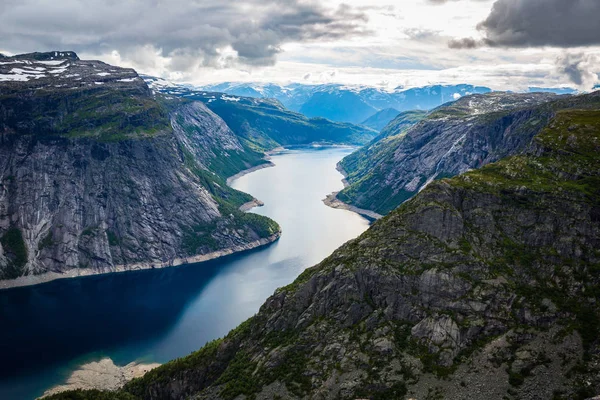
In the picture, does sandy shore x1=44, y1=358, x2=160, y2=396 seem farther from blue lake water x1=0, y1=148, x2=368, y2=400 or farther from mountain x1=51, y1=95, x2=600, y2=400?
mountain x1=51, y1=95, x2=600, y2=400

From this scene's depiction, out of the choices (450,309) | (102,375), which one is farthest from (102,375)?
(450,309)

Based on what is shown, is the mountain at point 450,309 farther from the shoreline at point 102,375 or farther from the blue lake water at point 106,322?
the blue lake water at point 106,322

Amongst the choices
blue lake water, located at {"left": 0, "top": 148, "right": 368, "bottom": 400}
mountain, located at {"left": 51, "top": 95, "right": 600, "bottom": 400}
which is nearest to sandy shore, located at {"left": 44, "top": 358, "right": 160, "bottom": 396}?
blue lake water, located at {"left": 0, "top": 148, "right": 368, "bottom": 400}

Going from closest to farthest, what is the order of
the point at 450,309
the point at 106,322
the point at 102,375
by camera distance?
the point at 450,309, the point at 102,375, the point at 106,322

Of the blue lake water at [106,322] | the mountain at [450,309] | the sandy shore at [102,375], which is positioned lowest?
the blue lake water at [106,322]

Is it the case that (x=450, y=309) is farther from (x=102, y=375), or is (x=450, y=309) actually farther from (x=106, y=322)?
(x=106, y=322)

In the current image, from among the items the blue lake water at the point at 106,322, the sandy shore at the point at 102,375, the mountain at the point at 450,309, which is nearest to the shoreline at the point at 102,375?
the sandy shore at the point at 102,375
